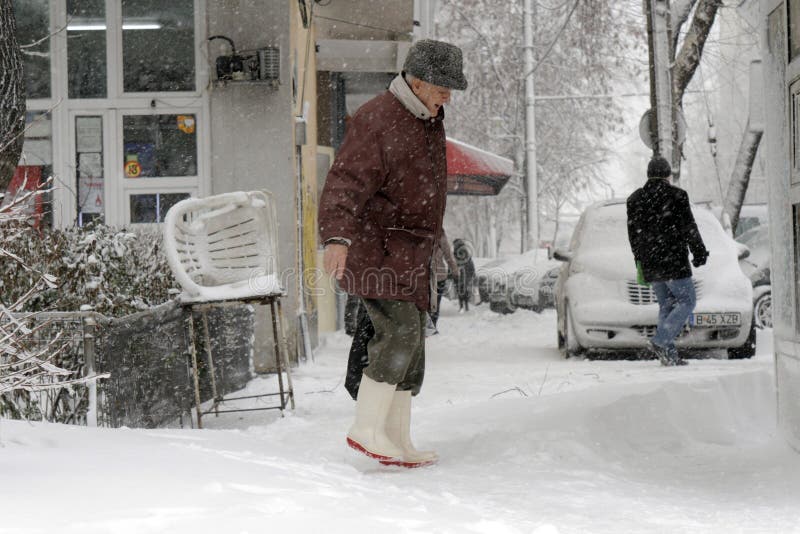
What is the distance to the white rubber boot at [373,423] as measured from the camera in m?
4.86

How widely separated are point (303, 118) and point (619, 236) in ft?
12.3

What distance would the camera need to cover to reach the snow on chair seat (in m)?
6.79

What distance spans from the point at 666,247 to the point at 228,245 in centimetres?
416

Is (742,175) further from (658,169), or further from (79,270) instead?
(79,270)

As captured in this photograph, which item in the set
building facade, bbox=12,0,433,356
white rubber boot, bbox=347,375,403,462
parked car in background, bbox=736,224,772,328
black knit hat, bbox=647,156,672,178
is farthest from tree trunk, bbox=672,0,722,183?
white rubber boot, bbox=347,375,403,462

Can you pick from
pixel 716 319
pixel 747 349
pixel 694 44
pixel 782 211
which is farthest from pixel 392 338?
pixel 694 44

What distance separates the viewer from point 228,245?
7.54 m

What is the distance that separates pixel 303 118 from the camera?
1115 cm

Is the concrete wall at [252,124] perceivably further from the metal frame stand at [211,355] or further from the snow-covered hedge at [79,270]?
the snow-covered hedge at [79,270]

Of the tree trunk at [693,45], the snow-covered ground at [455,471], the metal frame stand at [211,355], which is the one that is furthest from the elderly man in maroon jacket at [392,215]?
the tree trunk at [693,45]

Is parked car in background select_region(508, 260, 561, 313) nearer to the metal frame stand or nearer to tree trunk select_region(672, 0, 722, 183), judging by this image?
tree trunk select_region(672, 0, 722, 183)

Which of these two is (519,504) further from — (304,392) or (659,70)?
(659,70)

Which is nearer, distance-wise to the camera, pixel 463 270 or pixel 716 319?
pixel 716 319

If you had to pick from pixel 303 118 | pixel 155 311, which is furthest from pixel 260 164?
pixel 155 311
